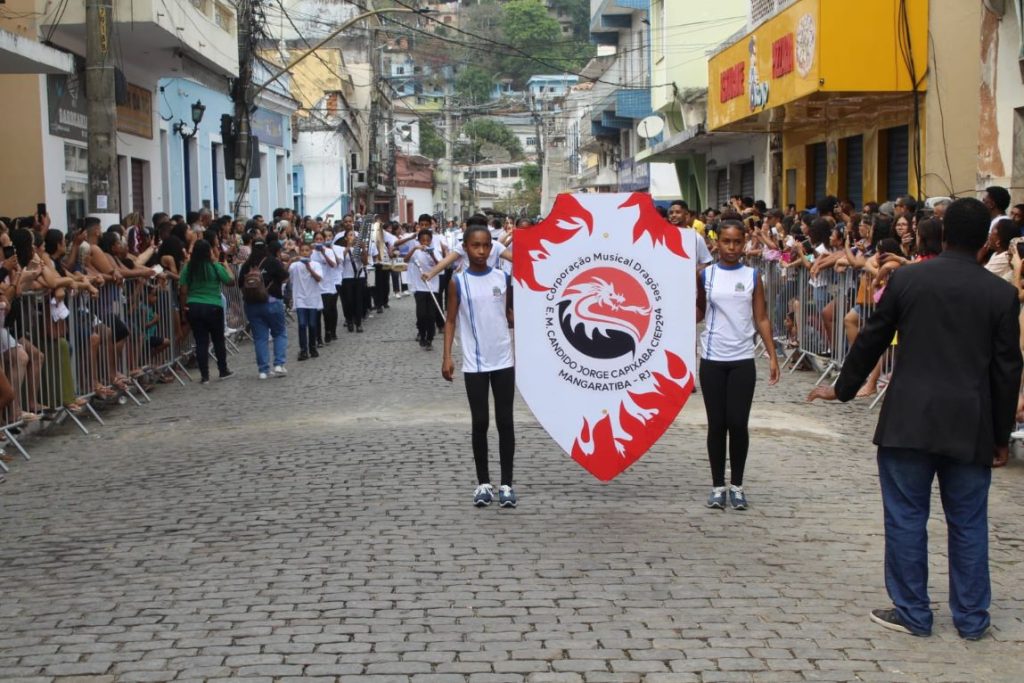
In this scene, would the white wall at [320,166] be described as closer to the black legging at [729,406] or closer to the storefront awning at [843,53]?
the storefront awning at [843,53]

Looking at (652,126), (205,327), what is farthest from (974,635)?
(652,126)

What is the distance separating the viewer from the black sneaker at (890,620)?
18.0ft

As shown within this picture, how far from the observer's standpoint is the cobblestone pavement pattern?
5.18 metres

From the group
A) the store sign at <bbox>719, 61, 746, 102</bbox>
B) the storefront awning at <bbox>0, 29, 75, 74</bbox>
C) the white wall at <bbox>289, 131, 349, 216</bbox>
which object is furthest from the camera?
the white wall at <bbox>289, 131, 349, 216</bbox>

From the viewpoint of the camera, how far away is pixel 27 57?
54.2ft

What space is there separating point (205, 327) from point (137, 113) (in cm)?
1191

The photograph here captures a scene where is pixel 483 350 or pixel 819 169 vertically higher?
pixel 819 169

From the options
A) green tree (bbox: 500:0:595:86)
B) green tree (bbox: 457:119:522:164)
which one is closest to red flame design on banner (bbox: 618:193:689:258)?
green tree (bbox: 500:0:595:86)

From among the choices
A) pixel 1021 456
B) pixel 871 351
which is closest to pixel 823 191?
pixel 1021 456

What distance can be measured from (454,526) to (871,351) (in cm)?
281

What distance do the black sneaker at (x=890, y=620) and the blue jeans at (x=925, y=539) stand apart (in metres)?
0.02

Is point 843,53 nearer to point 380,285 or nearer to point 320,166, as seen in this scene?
point 380,285

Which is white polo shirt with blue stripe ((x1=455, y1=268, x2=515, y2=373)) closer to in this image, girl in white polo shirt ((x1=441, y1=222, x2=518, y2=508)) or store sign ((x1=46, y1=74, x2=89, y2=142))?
girl in white polo shirt ((x1=441, y1=222, x2=518, y2=508))

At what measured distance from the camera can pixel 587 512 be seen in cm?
775
